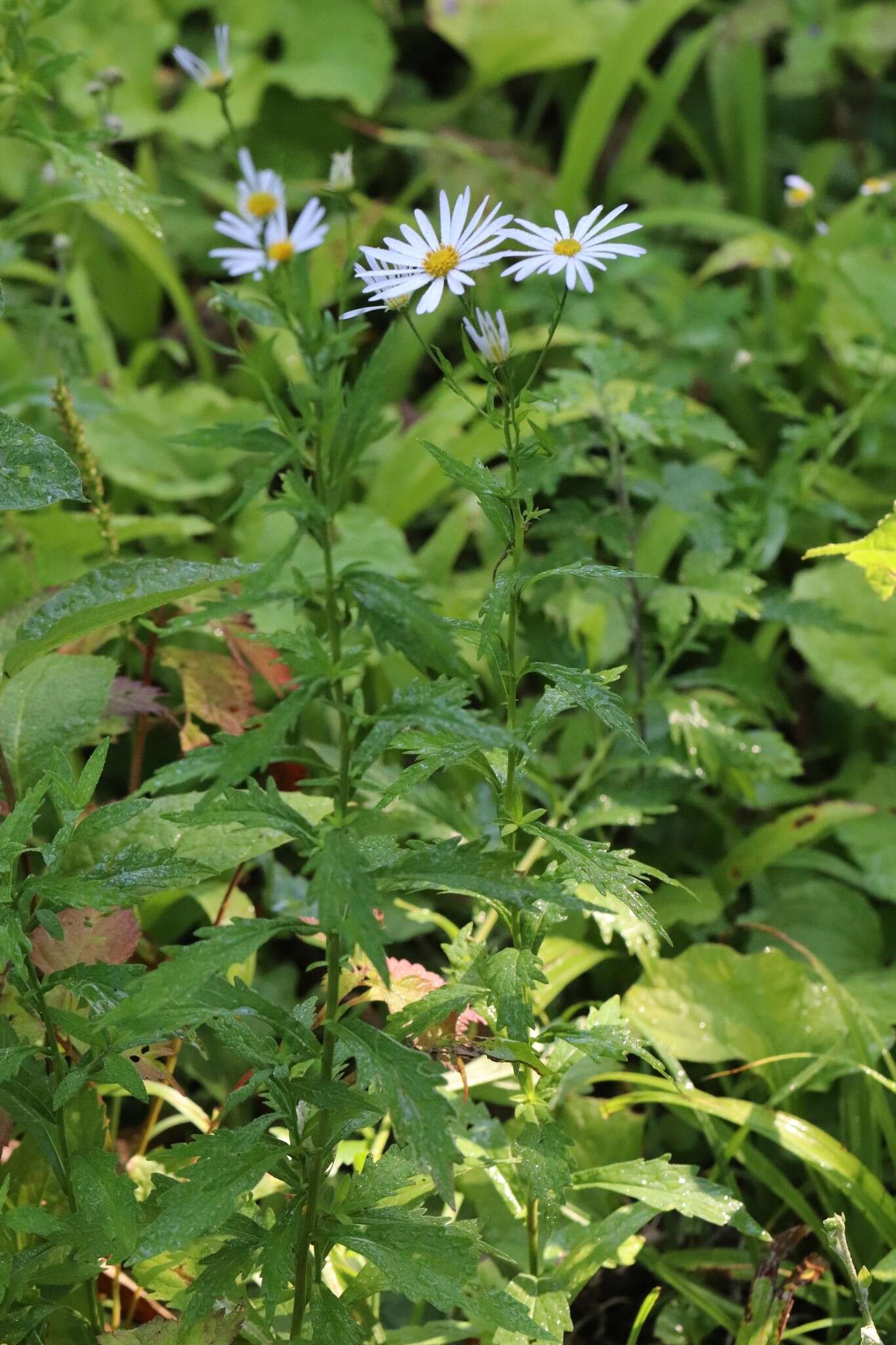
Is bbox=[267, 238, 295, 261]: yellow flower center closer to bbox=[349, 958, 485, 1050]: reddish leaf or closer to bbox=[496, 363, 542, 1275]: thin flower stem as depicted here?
bbox=[496, 363, 542, 1275]: thin flower stem

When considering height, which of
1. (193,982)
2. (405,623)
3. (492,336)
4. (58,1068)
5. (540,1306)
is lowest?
(540,1306)

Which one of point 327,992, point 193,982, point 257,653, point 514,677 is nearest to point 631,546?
point 257,653

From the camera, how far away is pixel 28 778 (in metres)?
1.17

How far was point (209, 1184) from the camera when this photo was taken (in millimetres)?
799

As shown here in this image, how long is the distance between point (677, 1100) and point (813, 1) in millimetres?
2887

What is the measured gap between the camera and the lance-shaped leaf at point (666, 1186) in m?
1.05

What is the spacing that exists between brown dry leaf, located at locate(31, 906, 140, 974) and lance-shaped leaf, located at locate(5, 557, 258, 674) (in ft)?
0.84

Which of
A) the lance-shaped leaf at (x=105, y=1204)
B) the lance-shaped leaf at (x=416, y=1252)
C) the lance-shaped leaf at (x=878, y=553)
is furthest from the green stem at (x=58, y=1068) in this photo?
the lance-shaped leaf at (x=878, y=553)

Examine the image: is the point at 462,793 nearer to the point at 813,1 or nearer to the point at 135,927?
the point at 135,927

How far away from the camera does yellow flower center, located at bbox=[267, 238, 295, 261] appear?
693mm

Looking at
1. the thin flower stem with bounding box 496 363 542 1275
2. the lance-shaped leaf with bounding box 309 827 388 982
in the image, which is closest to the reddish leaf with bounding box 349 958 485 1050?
the thin flower stem with bounding box 496 363 542 1275

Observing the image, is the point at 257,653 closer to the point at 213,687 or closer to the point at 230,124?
the point at 213,687

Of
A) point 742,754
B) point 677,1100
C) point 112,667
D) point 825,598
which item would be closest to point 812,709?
point 825,598

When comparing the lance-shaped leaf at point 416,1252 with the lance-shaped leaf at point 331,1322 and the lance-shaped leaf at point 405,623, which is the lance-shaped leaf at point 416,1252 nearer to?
the lance-shaped leaf at point 331,1322
